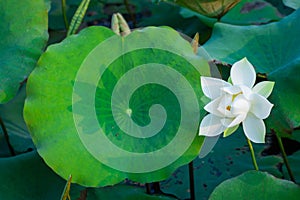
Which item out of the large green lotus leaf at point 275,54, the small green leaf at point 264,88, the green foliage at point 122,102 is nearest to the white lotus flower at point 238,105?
the small green leaf at point 264,88

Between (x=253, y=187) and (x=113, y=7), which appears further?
(x=113, y=7)

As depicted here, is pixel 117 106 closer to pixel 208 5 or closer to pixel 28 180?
pixel 28 180

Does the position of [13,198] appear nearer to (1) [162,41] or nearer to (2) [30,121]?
(2) [30,121]

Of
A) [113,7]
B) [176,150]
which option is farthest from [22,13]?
[113,7]

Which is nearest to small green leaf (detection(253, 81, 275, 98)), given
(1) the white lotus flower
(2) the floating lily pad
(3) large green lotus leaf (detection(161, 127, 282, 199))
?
(1) the white lotus flower

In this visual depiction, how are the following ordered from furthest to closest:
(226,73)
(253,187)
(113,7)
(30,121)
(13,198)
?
1. (113,7)
2. (226,73)
3. (13,198)
4. (30,121)
5. (253,187)
